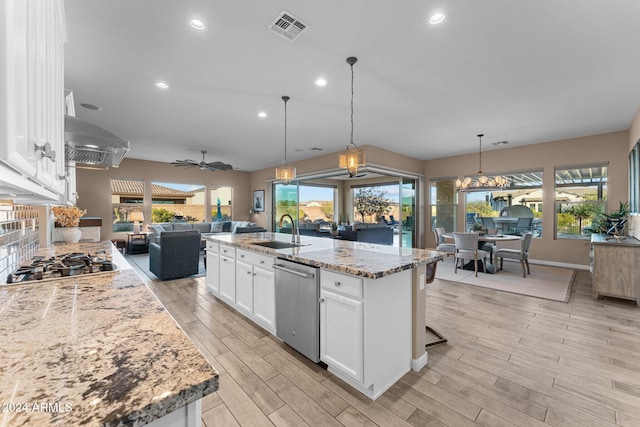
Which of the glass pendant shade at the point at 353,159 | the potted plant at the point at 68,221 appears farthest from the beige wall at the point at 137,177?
the glass pendant shade at the point at 353,159

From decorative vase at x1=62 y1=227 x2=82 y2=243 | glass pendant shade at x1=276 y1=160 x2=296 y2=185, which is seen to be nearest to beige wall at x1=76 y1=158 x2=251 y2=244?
decorative vase at x1=62 y1=227 x2=82 y2=243

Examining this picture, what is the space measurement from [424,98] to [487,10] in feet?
5.40

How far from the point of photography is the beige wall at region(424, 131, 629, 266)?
17.0 ft

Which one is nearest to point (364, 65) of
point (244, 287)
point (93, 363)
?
point (244, 287)

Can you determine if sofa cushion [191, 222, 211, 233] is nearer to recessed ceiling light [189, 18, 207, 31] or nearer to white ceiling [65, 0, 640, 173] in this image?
white ceiling [65, 0, 640, 173]

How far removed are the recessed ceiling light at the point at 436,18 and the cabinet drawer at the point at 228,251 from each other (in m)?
3.02

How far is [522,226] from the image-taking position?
6539 millimetres

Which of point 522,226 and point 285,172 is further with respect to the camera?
point 522,226

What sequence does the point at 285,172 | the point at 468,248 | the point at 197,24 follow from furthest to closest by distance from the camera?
the point at 468,248, the point at 285,172, the point at 197,24

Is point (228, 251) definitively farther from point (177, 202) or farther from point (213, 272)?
point (177, 202)

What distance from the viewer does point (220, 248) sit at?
367cm

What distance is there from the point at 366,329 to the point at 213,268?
2.77 metres

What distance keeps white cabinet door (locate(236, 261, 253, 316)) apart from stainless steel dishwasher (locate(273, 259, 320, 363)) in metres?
0.57

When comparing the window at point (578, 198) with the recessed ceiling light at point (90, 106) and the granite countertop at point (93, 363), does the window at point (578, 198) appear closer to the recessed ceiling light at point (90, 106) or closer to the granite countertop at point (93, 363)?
the granite countertop at point (93, 363)
